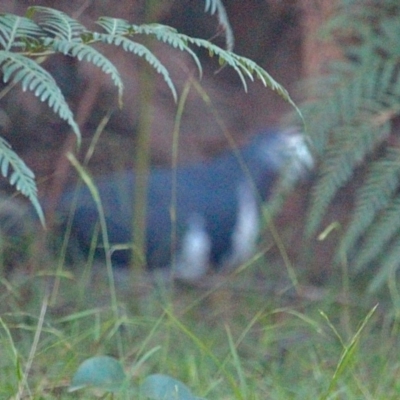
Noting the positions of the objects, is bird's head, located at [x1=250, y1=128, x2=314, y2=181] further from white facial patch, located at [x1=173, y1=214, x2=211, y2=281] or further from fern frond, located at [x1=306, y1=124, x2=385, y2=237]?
white facial patch, located at [x1=173, y1=214, x2=211, y2=281]

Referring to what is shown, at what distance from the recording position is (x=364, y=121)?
1.73m

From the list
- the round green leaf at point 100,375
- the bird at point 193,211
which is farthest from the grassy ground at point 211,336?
the bird at point 193,211

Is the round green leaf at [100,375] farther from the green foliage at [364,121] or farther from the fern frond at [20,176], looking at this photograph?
the green foliage at [364,121]

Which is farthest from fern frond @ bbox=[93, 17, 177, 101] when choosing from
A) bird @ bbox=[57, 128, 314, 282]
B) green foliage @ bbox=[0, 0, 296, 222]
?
bird @ bbox=[57, 128, 314, 282]

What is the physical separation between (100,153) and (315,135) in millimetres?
969

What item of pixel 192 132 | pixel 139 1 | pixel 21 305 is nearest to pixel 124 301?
pixel 21 305

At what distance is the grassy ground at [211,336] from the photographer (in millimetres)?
1387

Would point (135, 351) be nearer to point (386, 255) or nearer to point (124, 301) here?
point (124, 301)

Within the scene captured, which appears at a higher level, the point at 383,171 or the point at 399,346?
the point at 383,171

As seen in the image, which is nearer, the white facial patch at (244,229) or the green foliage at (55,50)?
the green foliage at (55,50)

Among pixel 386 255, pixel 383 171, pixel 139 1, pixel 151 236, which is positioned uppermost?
pixel 139 1

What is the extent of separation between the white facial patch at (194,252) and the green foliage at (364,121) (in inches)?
20.2

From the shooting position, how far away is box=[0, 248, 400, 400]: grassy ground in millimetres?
1387

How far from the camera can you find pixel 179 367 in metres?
1.48
